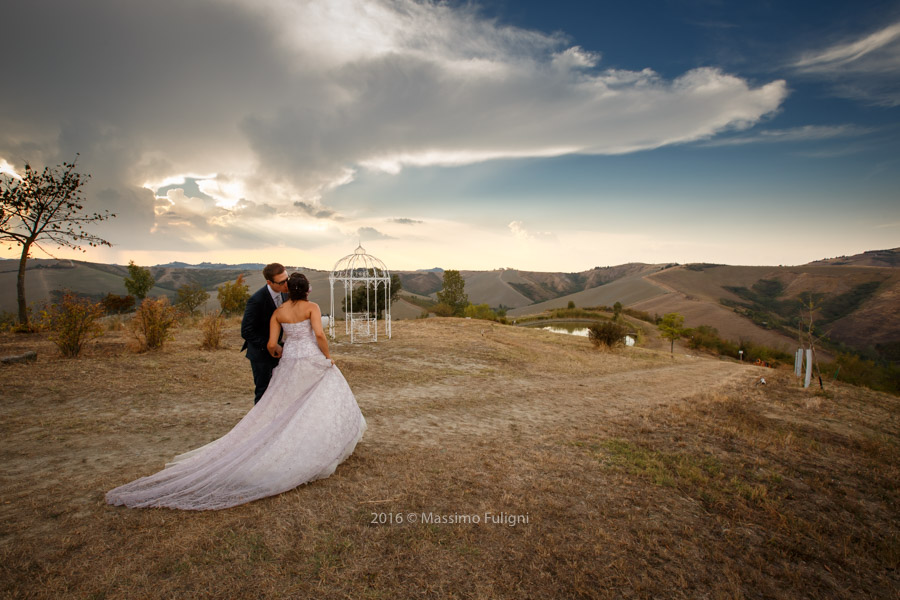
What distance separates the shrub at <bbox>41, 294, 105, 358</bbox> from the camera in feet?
33.3

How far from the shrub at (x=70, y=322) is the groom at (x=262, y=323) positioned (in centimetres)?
892

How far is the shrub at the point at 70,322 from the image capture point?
10156 millimetres

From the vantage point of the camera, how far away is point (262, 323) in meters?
5.02

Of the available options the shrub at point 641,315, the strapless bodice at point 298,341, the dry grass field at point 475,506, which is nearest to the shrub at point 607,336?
the dry grass field at point 475,506

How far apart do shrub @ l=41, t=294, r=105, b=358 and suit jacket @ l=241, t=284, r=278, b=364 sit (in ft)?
29.4

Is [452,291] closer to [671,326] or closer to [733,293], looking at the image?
[671,326]

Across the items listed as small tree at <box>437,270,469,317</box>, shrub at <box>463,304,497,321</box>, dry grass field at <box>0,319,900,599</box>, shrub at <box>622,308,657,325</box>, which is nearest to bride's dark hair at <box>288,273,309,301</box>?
dry grass field at <box>0,319,900,599</box>

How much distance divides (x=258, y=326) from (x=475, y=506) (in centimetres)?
346

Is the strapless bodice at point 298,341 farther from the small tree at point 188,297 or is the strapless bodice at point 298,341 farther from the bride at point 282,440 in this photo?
the small tree at point 188,297

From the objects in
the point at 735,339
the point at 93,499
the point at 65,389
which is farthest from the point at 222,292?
the point at 735,339

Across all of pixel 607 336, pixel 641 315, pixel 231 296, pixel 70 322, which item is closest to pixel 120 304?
pixel 231 296

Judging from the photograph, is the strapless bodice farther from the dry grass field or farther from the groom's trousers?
the dry grass field

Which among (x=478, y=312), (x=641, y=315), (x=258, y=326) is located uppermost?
(x=258, y=326)

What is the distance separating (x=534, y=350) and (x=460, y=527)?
14.9 m
